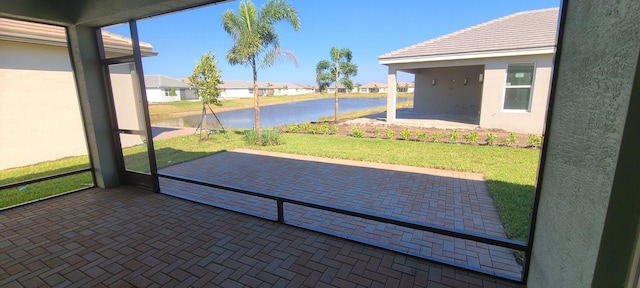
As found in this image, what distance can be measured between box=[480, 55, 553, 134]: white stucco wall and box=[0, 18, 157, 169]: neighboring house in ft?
40.7

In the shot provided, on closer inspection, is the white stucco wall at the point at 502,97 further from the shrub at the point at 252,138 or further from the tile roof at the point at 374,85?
the tile roof at the point at 374,85

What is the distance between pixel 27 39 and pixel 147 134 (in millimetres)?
5254

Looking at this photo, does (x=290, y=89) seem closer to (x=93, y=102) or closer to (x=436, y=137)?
(x=436, y=137)

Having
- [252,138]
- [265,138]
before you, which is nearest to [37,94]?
[252,138]

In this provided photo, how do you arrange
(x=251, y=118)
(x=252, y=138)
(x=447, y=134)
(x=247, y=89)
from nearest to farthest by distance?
(x=252, y=138)
(x=447, y=134)
(x=251, y=118)
(x=247, y=89)

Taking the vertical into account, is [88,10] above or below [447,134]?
above

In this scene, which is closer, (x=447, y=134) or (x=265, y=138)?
(x=265, y=138)

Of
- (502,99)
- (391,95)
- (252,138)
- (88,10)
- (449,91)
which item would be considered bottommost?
(252,138)

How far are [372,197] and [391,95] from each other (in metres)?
9.17

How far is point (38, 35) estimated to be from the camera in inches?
272

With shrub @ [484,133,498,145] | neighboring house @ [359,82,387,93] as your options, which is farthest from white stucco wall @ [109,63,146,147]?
neighboring house @ [359,82,387,93]

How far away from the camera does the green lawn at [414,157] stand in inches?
175

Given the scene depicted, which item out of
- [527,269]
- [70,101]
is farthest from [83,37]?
[527,269]

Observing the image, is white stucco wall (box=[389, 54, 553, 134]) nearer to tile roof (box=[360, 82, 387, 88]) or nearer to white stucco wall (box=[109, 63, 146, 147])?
white stucco wall (box=[109, 63, 146, 147])
